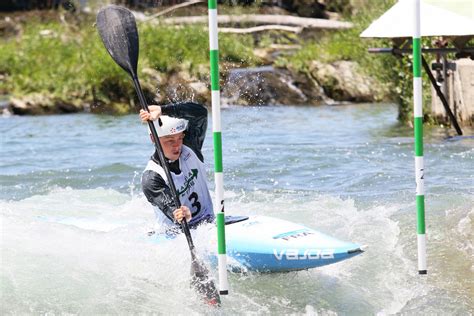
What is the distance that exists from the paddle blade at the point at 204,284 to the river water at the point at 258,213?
2.2 inches

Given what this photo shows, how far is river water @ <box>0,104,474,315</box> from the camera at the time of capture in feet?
19.8

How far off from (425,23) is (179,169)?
515cm

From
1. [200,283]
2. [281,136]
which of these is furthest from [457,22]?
[200,283]

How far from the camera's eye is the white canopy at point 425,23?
10734 mm

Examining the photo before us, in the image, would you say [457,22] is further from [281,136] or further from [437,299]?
[437,299]

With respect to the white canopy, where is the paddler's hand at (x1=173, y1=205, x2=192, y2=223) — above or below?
below

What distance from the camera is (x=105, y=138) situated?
14.4 meters

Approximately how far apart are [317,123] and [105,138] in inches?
126

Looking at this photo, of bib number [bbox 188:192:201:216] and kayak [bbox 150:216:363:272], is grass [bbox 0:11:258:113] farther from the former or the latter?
kayak [bbox 150:216:363:272]

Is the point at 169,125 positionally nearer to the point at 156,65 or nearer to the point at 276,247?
the point at 276,247

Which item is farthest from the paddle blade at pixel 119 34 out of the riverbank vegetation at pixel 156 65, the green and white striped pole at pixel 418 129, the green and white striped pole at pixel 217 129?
the riverbank vegetation at pixel 156 65

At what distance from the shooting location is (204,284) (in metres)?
6.01

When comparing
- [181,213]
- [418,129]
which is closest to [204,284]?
[181,213]

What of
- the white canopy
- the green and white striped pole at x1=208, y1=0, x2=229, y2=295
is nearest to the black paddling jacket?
the green and white striped pole at x1=208, y1=0, x2=229, y2=295
